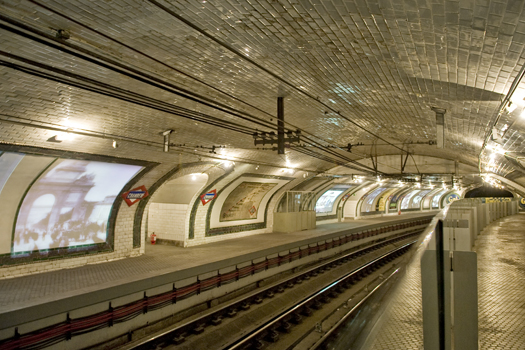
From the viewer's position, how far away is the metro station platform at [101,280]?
610cm

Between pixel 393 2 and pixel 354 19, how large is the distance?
0.58 m

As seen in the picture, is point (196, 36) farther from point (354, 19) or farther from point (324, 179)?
point (324, 179)

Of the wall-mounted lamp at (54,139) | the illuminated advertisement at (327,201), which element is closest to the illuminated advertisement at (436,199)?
the illuminated advertisement at (327,201)

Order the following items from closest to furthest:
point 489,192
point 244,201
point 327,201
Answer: point 244,201 < point 327,201 < point 489,192

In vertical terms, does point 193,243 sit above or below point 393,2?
below

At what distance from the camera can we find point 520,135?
6.22 m

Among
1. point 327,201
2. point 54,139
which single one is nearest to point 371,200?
point 327,201

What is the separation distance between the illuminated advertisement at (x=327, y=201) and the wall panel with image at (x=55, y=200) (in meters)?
14.9

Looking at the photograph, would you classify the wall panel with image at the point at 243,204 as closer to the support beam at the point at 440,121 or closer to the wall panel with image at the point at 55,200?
the wall panel with image at the point at 55,200

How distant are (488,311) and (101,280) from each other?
7.11 meters

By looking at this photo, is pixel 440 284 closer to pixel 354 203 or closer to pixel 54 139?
pixel 54 139

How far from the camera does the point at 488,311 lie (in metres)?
3.82

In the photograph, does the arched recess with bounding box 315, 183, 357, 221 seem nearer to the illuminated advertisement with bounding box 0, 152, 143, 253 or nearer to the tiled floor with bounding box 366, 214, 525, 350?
the illuminated advertisement with bounding box 0, 152, 143, 253

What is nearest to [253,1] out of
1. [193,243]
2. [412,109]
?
[412,109]
